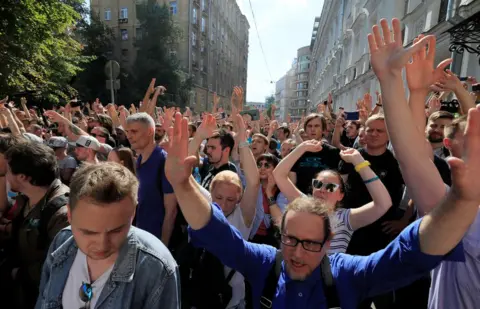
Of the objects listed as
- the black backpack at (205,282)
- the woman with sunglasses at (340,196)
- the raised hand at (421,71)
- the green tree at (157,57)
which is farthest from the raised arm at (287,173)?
the green tree at (157,57)

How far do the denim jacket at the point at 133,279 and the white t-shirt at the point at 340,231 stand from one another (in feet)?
4.12

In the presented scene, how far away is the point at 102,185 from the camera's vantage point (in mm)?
1239

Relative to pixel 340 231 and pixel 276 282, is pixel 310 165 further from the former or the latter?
pixel 276 282

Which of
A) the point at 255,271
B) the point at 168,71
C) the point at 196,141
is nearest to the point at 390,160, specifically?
the point at 196,141

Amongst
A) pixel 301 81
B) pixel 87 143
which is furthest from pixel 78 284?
pixel 301 81

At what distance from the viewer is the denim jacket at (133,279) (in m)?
1.28

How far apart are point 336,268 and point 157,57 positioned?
3200 cm

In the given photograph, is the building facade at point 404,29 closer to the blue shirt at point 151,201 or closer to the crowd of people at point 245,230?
the crowd of people at point 245,230

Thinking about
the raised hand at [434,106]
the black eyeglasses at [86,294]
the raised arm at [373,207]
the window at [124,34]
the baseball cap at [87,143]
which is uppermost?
the window at [124,34]

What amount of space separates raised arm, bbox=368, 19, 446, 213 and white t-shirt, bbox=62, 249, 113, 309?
1.52m

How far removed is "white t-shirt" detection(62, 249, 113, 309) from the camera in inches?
51.2

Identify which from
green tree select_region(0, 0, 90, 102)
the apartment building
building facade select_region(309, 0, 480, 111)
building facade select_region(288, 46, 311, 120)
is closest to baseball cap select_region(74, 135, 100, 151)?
building facade select_region(309, 0, 480, 111)

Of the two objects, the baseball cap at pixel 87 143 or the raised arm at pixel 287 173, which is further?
the baseball cap at pixel 87 143

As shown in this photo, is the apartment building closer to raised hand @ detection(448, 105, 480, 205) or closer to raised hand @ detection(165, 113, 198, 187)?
raised hand @ detection(165, 113, 198, 187)
